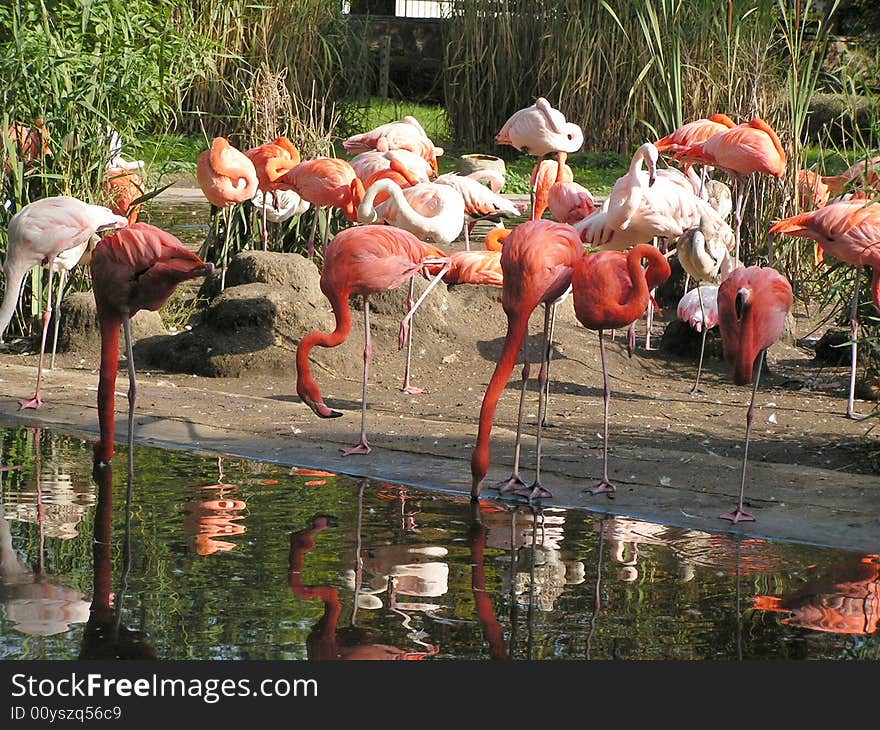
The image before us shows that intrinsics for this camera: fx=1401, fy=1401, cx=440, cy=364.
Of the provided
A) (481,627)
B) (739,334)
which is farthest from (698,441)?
(481,627)

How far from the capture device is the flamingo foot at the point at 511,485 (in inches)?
193

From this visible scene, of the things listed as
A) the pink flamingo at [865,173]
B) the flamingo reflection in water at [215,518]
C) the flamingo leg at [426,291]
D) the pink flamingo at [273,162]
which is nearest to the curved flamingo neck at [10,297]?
the flamingo reflection in water at [215,518]

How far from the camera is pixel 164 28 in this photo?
8.47 metres

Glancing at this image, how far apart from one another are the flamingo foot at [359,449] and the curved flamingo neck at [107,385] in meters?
0.88

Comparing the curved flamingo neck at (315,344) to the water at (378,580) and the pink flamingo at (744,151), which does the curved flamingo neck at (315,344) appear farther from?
the pink flamingo at (744,151)

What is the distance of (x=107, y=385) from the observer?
513 cm

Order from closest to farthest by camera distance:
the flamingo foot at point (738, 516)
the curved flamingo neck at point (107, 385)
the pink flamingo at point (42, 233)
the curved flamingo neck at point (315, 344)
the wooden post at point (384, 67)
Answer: the flamingo foot at point (738, 516)
the curved flamingo neck at point (315, 344)
the curved flamingo neck at point (107, 385)
the pink flamingo at point (42, 233)
the wooden post at point (384, 67)

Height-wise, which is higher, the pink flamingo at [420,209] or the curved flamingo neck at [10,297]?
the pink flamingo at [420,209]

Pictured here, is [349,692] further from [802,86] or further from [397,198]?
[802,86]

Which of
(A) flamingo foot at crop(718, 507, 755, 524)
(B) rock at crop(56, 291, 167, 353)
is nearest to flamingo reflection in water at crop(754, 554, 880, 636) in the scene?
(A) flamingo foot at crop(718, 507, 755, 524)

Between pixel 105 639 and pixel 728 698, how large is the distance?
1464 mm

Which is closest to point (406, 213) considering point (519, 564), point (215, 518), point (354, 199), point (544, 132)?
point (354, 199)

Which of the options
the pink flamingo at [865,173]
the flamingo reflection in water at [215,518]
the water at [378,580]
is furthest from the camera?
the pink flamingo at [865,173]

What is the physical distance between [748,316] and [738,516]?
654 millimetres
